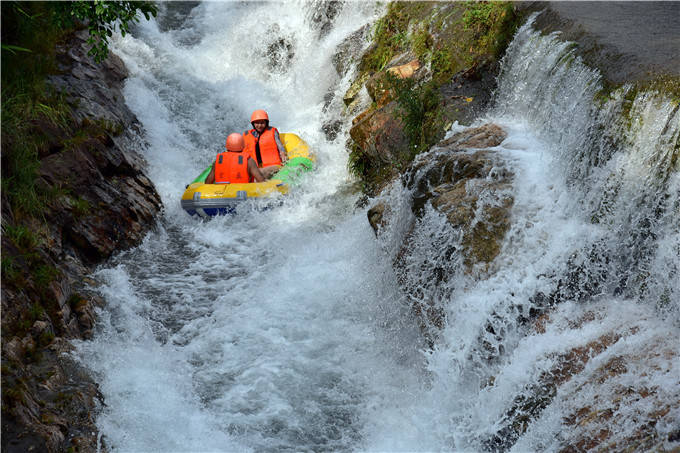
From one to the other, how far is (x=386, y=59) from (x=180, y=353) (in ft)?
17.8

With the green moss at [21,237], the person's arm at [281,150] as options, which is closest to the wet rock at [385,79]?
the person's arm at [281,150]

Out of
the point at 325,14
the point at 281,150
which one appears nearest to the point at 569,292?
the point at 281,150

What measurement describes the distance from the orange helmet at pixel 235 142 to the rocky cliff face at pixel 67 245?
128 centimetres

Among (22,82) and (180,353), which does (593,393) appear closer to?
(180,353)

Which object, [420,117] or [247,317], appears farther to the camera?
[420,117]

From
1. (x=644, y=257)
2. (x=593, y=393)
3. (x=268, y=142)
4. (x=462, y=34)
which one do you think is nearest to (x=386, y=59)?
(x=462, y=34)

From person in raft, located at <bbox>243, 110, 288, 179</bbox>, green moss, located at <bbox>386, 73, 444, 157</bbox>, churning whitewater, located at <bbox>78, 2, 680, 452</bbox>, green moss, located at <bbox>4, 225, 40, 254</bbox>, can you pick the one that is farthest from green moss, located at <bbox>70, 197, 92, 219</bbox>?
green moss, located at <bbox>386, 73, 444, 157</bbox>

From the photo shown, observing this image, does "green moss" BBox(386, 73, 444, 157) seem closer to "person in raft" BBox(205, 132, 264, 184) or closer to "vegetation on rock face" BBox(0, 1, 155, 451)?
"person in raft" BBox(205, 132, 264, 184)

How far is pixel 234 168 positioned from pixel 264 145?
0.76 metres

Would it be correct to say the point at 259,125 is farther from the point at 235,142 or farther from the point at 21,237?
the point at 21,237

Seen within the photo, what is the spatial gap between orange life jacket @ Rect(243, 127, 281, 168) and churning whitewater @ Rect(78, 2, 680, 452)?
1.14 metres

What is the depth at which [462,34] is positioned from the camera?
24.5ft

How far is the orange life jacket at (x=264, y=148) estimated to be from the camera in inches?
341

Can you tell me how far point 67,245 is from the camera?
234 inches
